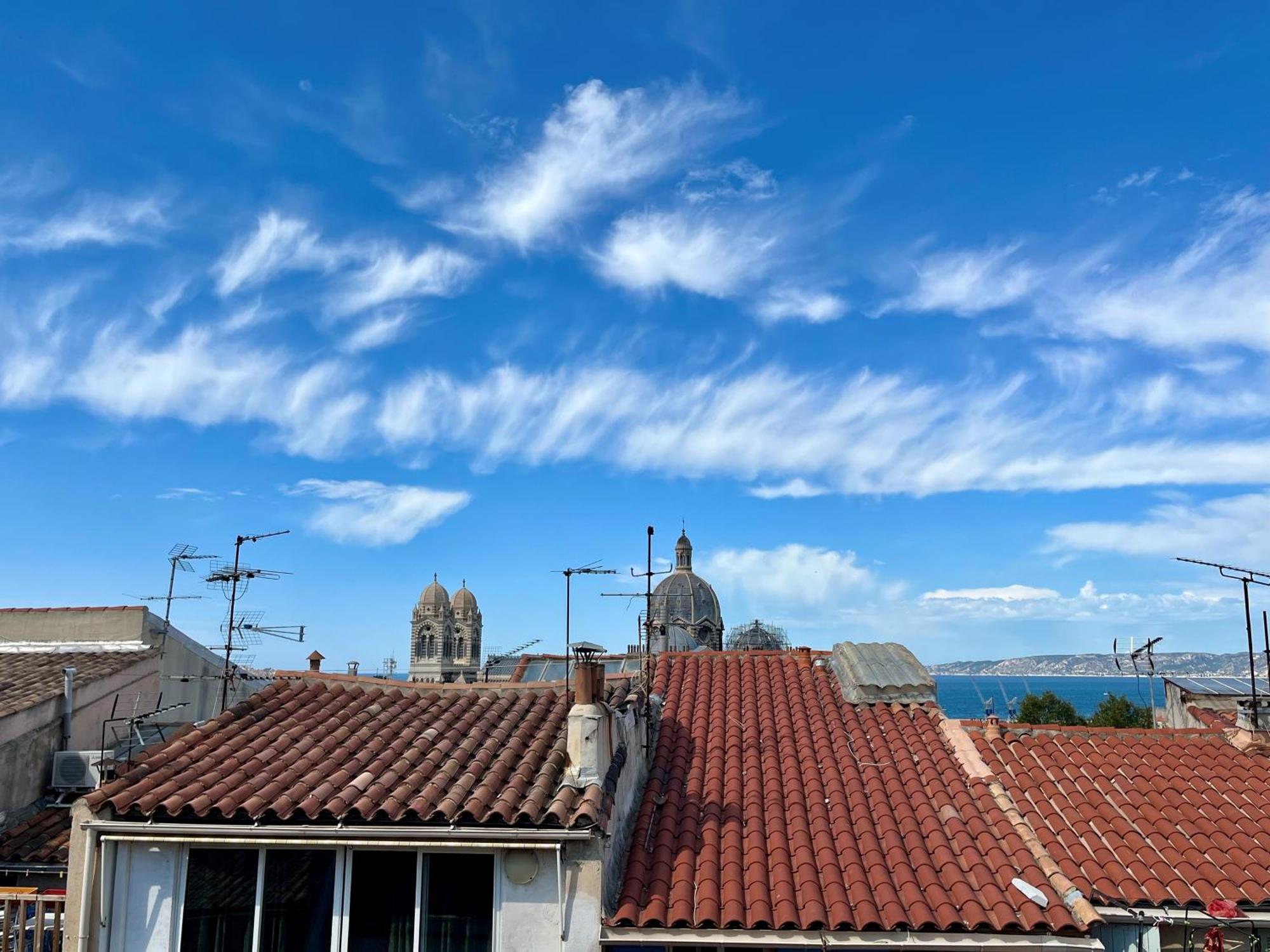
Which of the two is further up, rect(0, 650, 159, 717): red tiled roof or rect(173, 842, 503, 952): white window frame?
rect(0, 650, 159, 717): red tiled roof

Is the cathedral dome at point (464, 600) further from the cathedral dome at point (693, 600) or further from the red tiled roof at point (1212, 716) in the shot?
the red tiled roof at point (1212, 716)

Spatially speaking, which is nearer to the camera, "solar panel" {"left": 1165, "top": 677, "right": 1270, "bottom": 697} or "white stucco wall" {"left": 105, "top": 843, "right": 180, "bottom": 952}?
"white stucco wall" {"left": 105, "top": 843, "right": 180, "bottom": 952}

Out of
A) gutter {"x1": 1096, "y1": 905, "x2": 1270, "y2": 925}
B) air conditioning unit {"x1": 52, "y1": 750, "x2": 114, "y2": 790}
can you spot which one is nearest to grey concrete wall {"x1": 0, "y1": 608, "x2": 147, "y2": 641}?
air conditioning unit {"x1": 52, "y1": 750, "x2": 114, "y2": 790}

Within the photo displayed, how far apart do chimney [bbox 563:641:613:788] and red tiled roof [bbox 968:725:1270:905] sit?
203 inches

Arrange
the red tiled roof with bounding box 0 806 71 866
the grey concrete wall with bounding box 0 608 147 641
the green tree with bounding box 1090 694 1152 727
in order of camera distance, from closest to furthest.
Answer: the red tiled roof with bounding box 0 806 71 866 < the grey concrete wall with bounding box 0 608 147 641 < the green tree with bounding box 1090 694 1152 727

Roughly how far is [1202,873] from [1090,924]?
235 centimetres

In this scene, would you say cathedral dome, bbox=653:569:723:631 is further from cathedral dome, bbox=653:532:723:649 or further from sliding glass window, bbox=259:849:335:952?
sliding glass window, bbox=259:849:335:952

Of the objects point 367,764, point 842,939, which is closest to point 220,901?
point 367,764

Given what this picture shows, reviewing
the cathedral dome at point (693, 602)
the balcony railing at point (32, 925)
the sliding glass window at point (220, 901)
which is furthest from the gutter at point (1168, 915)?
the cathedral dome at point (693, 602)

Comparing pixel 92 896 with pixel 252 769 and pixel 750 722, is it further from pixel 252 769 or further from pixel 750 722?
pixel 750 722

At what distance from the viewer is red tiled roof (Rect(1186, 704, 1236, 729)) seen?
13.9m

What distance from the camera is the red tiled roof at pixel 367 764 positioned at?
332 inches

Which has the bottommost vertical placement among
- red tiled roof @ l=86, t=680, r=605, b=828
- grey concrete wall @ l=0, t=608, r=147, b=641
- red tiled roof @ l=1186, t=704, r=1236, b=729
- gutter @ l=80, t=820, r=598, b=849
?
gutter @ l=80, t=820, r=598, b=849

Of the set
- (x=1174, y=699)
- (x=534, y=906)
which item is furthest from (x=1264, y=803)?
(x=534, y=906)
